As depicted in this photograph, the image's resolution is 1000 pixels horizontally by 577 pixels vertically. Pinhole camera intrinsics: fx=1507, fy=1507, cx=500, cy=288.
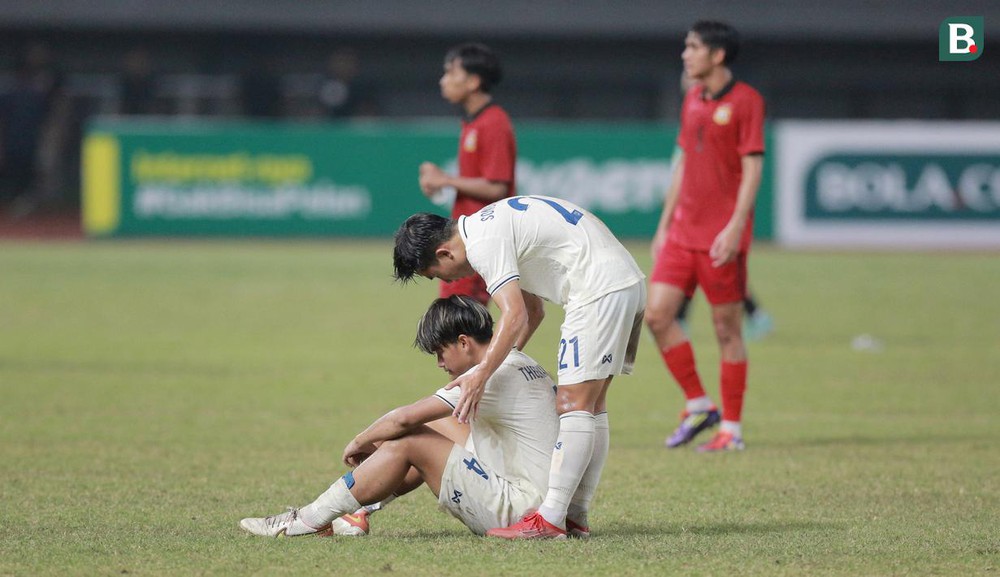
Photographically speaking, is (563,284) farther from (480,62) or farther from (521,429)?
(480,62)

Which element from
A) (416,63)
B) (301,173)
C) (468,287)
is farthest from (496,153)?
(416,63)

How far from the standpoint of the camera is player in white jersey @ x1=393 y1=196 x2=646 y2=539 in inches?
219

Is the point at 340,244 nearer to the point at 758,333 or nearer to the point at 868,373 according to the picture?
the point at 758,333

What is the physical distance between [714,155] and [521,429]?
3233 mm

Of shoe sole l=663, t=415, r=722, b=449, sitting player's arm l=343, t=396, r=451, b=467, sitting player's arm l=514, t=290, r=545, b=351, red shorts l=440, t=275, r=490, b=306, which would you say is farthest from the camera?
red shorts l=440, t=275, r=490, b=306

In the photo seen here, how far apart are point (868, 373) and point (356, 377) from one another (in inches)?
154

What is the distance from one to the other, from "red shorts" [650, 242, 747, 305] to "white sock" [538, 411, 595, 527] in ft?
9.06

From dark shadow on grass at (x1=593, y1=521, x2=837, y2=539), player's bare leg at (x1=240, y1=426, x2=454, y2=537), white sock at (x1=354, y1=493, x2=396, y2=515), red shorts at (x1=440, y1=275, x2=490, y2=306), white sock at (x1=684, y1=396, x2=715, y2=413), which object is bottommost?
dark shadow on grass at (x1=593, y1=521, x2=837, y2=539)

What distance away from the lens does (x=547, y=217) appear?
18.9ft

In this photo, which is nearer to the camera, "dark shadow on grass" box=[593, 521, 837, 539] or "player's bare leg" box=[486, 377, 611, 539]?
"player's bare leg" box=[486, 377, 611, 539]

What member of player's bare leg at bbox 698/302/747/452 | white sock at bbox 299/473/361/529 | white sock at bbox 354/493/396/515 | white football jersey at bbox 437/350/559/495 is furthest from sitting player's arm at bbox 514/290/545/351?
player's bare leg at bbox 698/302/747/452

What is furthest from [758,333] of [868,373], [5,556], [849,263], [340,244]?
[340,244]

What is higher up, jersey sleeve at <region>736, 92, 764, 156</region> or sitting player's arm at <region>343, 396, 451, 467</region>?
jersey sleeve at <region>736, 92, 764, 156</region>

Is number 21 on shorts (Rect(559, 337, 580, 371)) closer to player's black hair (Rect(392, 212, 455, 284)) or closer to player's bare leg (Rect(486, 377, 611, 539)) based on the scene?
player's bare leg (Rect(486, 377, 611, 539))
